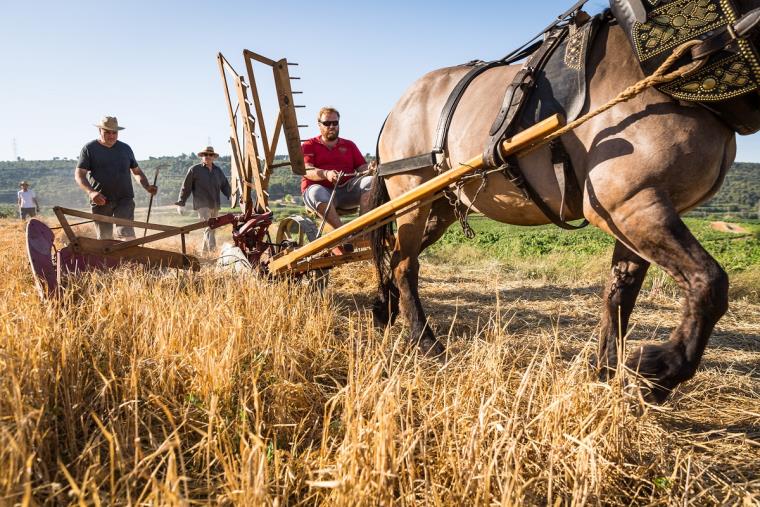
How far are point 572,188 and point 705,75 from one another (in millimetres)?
762

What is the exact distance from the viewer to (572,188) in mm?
2703

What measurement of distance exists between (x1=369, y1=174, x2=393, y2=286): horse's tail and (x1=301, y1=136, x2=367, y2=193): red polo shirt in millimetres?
1239

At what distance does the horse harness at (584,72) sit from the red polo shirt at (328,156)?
2121mm

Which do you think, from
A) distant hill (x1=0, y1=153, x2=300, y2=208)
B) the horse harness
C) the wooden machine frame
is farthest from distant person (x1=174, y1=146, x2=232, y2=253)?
distant hill (x1=0, y1=153, x2=300, y2=208)

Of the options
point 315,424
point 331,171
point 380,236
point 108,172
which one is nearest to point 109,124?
point 108,172

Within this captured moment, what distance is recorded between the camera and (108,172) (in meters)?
6.66

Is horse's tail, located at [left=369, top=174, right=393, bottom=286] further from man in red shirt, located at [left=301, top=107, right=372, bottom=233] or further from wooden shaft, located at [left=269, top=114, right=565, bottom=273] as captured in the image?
man in red shirt, located at [left=301, top=107, right=372, bottom=233]

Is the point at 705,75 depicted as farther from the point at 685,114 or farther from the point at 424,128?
the point at 424,128

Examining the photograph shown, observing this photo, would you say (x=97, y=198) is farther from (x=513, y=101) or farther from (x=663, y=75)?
(x=663, y=75)

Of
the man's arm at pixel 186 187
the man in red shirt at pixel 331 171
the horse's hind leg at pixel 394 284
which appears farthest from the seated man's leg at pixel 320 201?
the man's arm at pixel 186 187

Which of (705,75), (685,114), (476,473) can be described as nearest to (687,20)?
(705,75)

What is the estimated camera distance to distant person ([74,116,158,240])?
21.5 ft

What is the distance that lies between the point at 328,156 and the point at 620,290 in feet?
11.4

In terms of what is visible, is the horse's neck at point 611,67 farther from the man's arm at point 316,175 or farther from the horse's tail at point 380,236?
the man's arm at point 316,175
